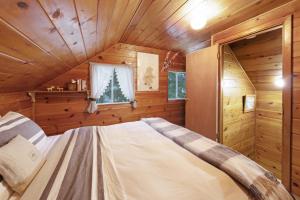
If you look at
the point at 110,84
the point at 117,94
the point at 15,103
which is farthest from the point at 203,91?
Result: the point at 15,103

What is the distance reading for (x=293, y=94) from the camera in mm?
1518

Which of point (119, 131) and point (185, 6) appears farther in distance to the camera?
point (119, 131)

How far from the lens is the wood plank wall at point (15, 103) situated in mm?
1668

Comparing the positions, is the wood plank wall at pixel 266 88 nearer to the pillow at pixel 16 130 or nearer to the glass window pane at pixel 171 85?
the glass window pane at pixel 171 85

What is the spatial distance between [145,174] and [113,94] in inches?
89.6

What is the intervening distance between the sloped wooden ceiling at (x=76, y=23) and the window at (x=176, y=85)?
48.4 inches

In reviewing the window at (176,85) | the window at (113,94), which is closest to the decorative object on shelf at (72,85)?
the window at (113,94)

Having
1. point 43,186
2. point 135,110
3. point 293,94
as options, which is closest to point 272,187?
point 293,94

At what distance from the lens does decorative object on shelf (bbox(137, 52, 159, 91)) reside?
10.4 ft

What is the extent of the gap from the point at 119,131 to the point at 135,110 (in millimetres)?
1333

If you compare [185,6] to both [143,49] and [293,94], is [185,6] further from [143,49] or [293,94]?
[143,49]

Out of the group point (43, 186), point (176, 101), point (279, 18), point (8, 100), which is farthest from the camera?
point (176, 101)

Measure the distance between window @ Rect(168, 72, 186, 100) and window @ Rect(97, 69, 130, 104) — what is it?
1191mm

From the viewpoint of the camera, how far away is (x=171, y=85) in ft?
12.1
